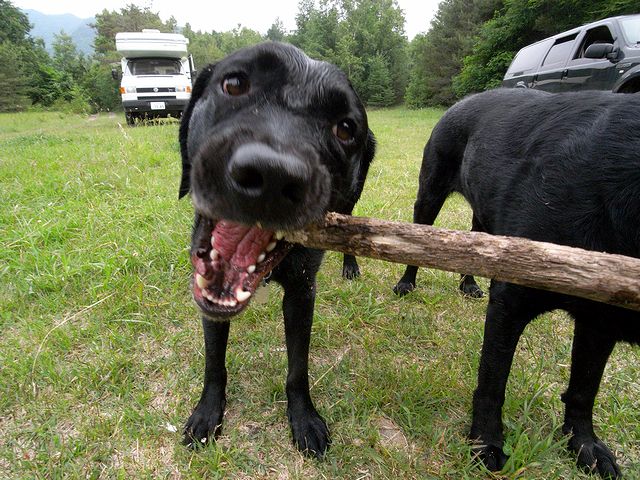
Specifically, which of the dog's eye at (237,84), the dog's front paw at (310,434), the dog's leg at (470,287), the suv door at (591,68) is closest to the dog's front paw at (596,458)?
the dog's front paw at (310,434)

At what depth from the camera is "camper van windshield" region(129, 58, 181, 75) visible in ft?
45.8

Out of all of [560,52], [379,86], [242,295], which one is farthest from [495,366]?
[379,86]

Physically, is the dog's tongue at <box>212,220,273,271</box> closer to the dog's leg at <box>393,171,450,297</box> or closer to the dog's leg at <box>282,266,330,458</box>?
the dog's leg at <box>282,266,330,458</box>

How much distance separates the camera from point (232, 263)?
4.80ft

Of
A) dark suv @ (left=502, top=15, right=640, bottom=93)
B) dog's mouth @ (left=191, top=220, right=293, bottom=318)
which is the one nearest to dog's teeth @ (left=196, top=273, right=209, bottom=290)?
dog's mouth @ (left=191, top=220, right=293, bottom=318)

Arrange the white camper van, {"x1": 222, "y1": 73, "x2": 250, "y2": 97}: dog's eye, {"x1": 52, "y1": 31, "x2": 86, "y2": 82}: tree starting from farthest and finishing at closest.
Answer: {"x1": 52, "y1": 31, "x2": 86, "y2": 82}: tree
the white camper van
{"x1": 222, "y1": 73, "x2": 250, "y2": 97}: dog's eye

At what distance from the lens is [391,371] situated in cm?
213

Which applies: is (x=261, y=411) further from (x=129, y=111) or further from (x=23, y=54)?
(x=23, y=54)

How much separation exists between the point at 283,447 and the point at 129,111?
47.3 feet

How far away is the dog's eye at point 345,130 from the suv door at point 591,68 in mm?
6789

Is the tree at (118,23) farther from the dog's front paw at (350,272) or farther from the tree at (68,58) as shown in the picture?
the dog's front paw at (350,272)

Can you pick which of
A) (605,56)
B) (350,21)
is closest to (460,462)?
(605,56)

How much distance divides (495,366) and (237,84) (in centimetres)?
161

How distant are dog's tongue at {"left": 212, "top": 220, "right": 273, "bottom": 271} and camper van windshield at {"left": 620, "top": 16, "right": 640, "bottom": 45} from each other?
25.2ft
